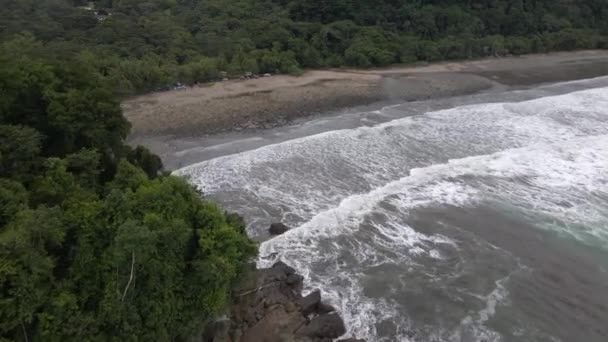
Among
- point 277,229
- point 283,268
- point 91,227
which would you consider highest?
point 91,227

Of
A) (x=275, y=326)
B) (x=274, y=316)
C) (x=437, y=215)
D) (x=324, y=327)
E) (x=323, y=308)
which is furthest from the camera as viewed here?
(x=437, y=215)

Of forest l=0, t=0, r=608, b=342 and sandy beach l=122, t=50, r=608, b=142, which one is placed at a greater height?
forest l=0, t=0, r=608, b=342

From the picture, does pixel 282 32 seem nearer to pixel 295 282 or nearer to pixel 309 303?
pixel 295 282

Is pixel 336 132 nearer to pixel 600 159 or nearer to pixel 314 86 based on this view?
pixel 314 86

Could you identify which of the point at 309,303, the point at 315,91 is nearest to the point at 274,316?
the point at 309,303

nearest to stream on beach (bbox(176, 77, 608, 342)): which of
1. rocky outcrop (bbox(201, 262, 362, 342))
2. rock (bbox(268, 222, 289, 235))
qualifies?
rock (bbox(268, 222, 289, 235))

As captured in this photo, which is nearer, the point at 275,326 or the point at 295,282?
the point at 275,326

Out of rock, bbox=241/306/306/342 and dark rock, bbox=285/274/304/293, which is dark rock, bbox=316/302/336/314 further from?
dark rock, bbox=285/274/304/293

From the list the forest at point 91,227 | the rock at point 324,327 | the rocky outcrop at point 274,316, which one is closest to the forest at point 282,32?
the forest at point 91,227
